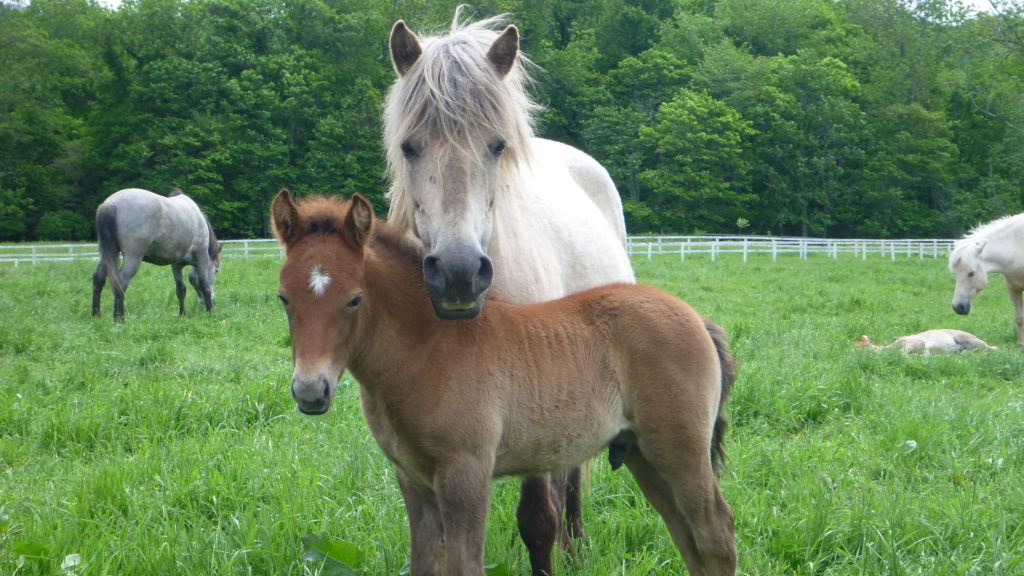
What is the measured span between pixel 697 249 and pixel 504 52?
995 inches

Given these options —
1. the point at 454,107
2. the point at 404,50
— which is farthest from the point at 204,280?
the point at 454,107

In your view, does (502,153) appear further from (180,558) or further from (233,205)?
(233,205)

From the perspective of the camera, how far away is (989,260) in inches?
422

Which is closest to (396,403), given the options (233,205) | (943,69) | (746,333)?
(746,333)

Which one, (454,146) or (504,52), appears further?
(504,52)

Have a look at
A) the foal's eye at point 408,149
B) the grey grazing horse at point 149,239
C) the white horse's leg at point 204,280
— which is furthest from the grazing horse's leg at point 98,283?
the foal's eye at point 408,149

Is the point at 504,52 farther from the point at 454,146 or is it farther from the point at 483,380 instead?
the point at 483,380

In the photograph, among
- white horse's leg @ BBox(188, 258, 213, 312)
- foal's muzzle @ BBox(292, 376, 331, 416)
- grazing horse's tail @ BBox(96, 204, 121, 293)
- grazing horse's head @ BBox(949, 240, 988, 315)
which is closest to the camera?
foal's muzzle @ BBox(292, 376, 331, 416)

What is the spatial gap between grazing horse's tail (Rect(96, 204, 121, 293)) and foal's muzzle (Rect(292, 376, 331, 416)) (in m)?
8.80

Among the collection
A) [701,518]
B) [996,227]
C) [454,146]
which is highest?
[454,146]

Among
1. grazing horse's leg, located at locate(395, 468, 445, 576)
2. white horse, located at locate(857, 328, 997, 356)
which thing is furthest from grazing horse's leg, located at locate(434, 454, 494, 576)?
white horse, located at locate(857, 328, 997, 356)

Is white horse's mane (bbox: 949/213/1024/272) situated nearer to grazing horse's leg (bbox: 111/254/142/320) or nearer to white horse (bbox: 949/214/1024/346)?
white horse (bbox: 949/214/1024/346)

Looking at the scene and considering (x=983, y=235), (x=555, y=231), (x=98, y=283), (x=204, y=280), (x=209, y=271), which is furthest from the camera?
(x=209, y=271)

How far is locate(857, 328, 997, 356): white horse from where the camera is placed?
781cm
